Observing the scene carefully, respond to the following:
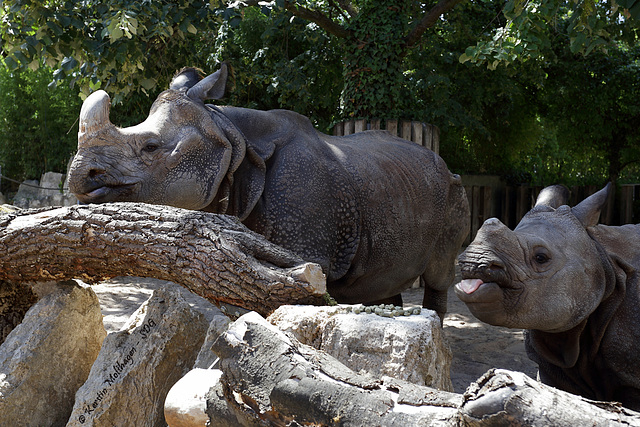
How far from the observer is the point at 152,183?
3750mm

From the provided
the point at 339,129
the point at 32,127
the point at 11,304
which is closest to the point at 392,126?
the point at 339,129

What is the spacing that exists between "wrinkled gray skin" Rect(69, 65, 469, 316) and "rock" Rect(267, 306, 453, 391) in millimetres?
1318

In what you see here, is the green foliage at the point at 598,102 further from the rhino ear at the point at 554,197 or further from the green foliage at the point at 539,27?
the rhino ear at the point at 554,197

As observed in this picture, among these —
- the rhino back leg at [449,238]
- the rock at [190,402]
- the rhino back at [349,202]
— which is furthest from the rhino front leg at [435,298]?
the rock at [190,402]

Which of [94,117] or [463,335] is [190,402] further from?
[463,335]

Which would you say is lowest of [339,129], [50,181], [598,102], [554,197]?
[50,181]

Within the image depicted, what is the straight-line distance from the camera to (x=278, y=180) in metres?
3.97

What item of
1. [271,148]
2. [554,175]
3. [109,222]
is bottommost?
[554,175]

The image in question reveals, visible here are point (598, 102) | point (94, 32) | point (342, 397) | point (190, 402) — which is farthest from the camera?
point (598, 102)

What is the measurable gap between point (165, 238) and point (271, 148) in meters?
1.31

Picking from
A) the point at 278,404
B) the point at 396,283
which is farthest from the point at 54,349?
the point at 396,283

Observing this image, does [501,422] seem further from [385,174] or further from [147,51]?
[147,51]

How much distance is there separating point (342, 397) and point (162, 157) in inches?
91.9

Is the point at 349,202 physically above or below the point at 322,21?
below
